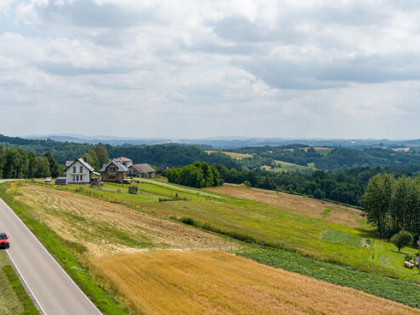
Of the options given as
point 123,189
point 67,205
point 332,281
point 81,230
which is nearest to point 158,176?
point 123,189

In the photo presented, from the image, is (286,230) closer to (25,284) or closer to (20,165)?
(25,284)

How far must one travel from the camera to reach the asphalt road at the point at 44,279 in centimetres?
2353

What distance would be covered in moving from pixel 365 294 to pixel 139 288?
63.9 ft

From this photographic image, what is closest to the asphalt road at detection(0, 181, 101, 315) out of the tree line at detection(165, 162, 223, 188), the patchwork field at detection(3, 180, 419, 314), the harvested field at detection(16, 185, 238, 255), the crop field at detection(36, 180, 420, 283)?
the patchwork field at detection(3, 180, 419, 314)

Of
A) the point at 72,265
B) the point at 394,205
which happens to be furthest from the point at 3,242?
the point at 394,205

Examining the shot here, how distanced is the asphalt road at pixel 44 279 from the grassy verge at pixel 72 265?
44cm

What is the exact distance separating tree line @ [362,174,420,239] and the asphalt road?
224 ft

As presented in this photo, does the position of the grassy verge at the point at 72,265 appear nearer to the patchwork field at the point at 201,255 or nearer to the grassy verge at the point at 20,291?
the patchwork field at the point at 201,255

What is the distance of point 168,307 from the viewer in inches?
989

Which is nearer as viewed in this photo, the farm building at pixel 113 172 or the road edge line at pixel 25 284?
the road edge line at pixel 25 284

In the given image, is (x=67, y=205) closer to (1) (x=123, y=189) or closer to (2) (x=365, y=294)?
(1) (x=123, y=189)

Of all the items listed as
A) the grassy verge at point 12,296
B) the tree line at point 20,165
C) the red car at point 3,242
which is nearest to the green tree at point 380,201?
the red car at point 3,242

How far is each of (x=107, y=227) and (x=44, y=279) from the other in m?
21.7

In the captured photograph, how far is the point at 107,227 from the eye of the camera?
49.2 meters
